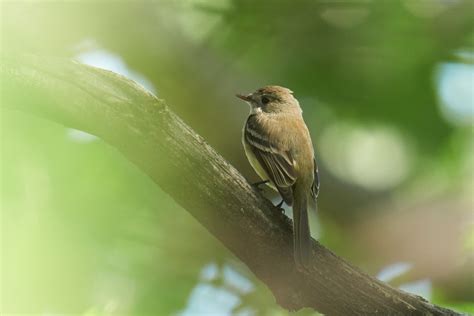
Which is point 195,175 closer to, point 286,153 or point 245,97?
point 286,153

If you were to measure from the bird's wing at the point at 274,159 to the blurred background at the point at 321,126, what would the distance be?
1.49ft

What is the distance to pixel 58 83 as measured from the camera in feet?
12.1

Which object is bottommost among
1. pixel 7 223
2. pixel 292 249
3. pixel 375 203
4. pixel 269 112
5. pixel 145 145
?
pixel 7 223

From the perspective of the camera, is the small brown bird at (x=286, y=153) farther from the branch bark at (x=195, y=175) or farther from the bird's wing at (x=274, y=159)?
the branch bark at (x=195, y=175)

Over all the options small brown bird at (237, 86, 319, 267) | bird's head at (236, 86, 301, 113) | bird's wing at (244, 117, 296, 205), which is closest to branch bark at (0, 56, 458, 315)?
small brown bird at (237, 86, 319, 267)

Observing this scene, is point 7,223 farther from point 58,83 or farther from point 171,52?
point 171,52

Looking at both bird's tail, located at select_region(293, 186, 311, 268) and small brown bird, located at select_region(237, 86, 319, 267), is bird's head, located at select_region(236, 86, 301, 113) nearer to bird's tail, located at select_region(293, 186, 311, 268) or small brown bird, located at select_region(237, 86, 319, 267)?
small brown bird, located at select_region(237, 86, 319, 267)

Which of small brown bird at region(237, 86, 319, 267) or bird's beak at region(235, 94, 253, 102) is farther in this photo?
bird's beak at region(235, 94, 253, 102)

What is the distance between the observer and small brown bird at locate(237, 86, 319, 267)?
5.48 metres

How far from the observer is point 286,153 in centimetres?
578

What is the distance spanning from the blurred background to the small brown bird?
22 cm

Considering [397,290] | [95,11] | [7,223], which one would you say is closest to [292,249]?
[397,290]

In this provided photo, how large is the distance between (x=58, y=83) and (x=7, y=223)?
104 centimetres

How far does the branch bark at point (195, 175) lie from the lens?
3.66 meters
